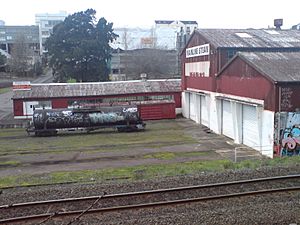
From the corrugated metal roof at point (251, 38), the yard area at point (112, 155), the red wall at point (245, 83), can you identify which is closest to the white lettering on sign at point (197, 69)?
the corrugated metal roof at point (251, 38)

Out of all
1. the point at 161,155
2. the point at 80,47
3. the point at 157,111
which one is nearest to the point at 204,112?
the point at 157,111

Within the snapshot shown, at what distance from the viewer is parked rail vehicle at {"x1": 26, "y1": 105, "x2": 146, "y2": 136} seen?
2653 cm

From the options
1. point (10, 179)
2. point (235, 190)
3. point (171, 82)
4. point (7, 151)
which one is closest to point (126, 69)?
point (171, 82)

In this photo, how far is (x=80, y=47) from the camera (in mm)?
45406

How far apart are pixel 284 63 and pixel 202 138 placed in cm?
740

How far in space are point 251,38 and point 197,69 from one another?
17.3 ft

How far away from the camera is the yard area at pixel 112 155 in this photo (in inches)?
589

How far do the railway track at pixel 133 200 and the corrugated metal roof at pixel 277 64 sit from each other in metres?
8.70

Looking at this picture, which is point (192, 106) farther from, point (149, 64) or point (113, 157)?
point (149, 64)

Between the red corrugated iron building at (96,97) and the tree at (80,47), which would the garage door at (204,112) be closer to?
the red corrugated iron building at (96,97)

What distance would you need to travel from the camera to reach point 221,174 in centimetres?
1236

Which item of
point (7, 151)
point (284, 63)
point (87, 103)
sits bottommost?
point (7, 151)

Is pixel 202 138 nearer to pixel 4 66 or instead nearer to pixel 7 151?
pixel 7 151

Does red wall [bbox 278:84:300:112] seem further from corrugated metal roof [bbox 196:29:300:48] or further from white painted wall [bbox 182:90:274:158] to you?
corrugated metal roof [bbox 196:29:300:48]
